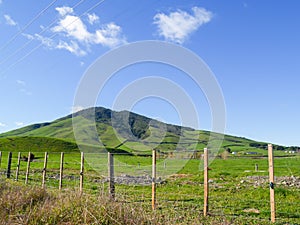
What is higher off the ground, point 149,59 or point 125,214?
point 149,59

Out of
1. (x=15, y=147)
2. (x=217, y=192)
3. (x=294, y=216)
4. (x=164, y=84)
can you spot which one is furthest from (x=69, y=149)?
(x=294, y=216)

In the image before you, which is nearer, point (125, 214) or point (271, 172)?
point (125, 214)

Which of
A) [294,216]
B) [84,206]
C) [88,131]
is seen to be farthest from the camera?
[88,131]

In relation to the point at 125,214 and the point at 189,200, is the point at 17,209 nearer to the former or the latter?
the point at 125,214

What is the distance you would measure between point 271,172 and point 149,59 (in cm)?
1740

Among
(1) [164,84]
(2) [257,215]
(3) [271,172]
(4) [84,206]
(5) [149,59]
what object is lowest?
(2) [257,215]

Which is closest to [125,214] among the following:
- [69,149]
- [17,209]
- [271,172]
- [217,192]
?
[17,209]

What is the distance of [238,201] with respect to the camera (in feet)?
38.9

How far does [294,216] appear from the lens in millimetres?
9305

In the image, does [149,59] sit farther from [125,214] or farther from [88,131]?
[88,131]

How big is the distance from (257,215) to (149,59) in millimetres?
16728

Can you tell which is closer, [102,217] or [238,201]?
[102,217]

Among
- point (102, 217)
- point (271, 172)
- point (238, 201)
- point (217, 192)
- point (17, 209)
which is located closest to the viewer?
point (102, 217)

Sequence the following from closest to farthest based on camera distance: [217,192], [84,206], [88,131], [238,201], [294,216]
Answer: [84,206] → [294,216] → [238,201] → [217,192] → [88,131]
